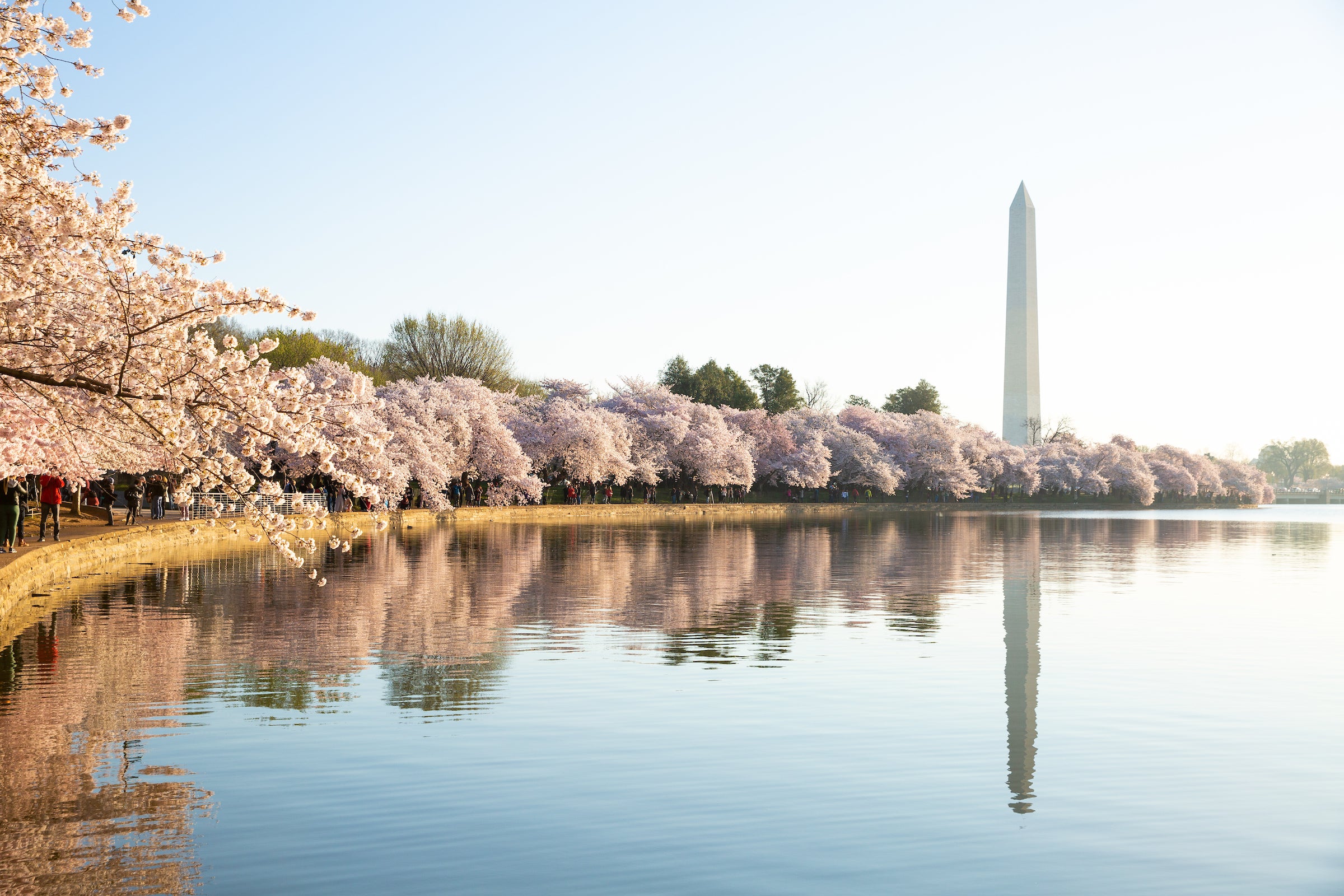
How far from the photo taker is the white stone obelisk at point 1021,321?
105m

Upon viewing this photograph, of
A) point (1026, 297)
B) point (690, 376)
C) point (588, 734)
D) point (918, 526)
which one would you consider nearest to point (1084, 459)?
point (1026, 297)

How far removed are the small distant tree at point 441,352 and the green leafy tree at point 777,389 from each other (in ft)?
103

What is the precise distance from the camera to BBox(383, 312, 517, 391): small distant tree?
92062mm

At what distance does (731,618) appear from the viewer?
20.1 m

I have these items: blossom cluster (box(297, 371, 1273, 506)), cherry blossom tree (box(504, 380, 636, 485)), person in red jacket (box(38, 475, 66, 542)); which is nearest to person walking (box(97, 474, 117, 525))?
blossom cluster (box(297, 371, 1273, 506))

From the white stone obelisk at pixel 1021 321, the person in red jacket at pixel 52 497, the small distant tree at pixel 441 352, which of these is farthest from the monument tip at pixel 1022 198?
the person in red jacket at pixel 52 497

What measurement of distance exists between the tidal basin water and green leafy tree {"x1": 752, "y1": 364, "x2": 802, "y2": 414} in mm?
91899

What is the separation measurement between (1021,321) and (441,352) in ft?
164

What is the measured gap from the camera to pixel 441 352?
92750 mm

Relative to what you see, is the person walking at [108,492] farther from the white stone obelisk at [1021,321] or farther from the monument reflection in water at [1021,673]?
the white stone obelisk at [1021,321]

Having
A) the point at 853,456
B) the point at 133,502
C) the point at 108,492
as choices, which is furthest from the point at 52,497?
the point at 853,456

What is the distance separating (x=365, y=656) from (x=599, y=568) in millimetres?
15248

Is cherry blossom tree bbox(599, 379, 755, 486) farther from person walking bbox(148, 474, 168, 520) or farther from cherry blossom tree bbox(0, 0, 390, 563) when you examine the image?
cherry blossom tree bbox(0, 0, 390, 563)

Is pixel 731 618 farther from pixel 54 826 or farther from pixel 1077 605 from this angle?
pixel 54 826
